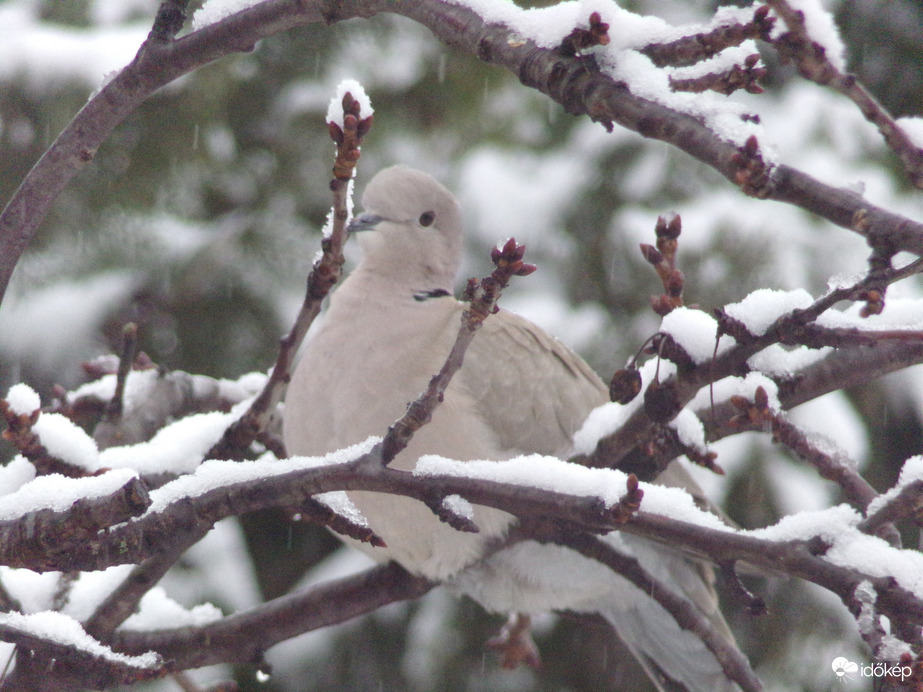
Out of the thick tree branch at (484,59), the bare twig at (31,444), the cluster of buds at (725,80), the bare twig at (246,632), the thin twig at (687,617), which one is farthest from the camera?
the bare twig at (246,632)

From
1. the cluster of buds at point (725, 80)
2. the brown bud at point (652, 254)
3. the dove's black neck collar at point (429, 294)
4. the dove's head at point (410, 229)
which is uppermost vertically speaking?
the cluster of buds at point (725, 80)

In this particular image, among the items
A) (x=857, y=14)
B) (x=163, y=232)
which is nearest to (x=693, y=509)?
(x=163, y=232)

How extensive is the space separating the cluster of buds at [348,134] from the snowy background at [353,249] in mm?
2844

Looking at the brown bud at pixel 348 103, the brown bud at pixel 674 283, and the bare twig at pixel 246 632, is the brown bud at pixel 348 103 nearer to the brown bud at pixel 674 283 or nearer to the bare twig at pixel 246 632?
the brown bud at pixel 674 283

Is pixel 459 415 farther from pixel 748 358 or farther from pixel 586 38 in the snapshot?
pixel 586 38

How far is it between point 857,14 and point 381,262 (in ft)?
A: 13.7

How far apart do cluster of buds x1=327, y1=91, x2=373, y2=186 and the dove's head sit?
167cm

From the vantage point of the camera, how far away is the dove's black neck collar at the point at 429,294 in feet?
10.8

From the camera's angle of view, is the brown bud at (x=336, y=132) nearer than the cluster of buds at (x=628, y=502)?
No

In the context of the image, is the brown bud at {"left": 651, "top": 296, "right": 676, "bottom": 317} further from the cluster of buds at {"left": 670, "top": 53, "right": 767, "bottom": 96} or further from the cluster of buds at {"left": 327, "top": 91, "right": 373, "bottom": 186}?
the cluster of buds at {"left": 327, "top": 91, "right": 373, "bottom": 186}

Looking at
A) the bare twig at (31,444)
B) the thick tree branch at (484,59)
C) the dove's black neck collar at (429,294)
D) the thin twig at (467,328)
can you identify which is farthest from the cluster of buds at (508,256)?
the dove's black neck collar at (429,294)

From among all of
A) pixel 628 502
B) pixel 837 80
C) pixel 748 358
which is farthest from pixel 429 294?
pixel 837 80

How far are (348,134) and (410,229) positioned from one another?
1.82 metres

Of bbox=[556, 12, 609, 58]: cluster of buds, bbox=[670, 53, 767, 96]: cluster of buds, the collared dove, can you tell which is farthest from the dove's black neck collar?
bbox=[556, 12, 609, 58]: cluster of buds
